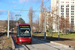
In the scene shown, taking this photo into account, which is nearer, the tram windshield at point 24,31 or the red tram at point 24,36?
the red tram at point 24,36

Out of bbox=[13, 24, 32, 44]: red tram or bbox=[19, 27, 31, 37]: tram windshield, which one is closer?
bbox=[13, 24, 32, 44]: red tram

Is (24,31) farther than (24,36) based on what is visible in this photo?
Yes

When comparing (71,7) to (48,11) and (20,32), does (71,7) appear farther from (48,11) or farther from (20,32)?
(20,32)

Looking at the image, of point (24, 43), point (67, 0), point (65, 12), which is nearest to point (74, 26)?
point (65, 12)

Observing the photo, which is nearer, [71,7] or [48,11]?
[48,11]

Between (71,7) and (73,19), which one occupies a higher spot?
(71,7)

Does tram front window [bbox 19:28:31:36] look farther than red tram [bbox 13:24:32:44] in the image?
Yes

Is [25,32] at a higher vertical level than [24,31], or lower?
lower

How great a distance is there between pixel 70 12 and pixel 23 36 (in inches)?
3106

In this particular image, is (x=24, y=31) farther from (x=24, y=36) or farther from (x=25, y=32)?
(x=24, y=36)

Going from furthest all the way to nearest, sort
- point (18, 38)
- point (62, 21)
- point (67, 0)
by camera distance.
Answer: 1. point (67, 0)
2. point (62, 21)
3. point (18, 38)

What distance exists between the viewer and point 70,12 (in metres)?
92.6

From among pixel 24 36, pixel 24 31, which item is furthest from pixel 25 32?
pixel 24 36

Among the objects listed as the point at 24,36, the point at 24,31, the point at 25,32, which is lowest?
the point at 24,36
